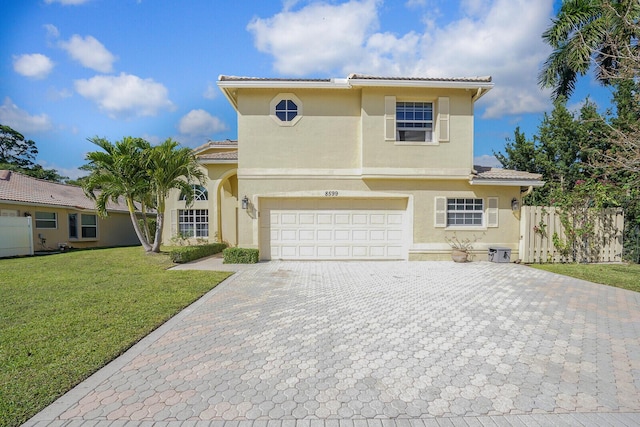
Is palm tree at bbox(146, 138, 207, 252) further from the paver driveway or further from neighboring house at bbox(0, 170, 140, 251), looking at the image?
neighboring house at bbox(0, 170, 140, 251)

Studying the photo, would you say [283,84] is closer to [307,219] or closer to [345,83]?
[345,83]

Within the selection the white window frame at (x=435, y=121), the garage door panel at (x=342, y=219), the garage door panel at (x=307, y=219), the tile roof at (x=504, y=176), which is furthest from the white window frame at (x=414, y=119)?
the garage door panel at (x=307, y=219)

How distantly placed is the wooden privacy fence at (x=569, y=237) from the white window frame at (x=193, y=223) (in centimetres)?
1598

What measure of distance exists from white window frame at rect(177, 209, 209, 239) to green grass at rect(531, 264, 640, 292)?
1626cm

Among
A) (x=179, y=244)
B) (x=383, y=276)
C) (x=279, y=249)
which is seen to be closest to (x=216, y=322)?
(x=383, y=276)

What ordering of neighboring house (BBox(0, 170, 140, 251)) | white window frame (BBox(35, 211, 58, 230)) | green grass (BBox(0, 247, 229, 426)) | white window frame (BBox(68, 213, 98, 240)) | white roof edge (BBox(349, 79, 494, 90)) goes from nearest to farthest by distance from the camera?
green grass (BBox(0, 247, 229, 426)) → white roof edge (BBox(349, 79, 494, 90)) → neighboring house (BBox(0, 170, 140, 251)) → white window frame (BBox(35, 211, 58, 230)) → white window frame (BBox(68, 213, 98, 240))

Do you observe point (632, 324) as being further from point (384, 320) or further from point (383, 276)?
point (383, 276)

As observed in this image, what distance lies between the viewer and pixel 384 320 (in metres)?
5.41

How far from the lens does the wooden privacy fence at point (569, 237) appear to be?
1180 centimetres

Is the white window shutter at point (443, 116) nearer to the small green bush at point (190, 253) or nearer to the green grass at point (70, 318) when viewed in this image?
the green grass at point (70, 318)

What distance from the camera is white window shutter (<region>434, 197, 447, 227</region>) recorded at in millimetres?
12172

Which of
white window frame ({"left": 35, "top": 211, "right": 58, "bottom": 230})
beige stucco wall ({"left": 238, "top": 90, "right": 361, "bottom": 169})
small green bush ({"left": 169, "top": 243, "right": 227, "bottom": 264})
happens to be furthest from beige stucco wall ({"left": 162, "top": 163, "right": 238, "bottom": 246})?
white window frame ({"left": 35, "top": 211, "right": 58, "bottom": 230})

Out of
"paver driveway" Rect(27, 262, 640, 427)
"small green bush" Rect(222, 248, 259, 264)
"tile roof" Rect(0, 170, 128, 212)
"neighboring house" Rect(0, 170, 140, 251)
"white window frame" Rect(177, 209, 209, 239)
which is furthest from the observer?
"white window frame" Rect(177, 209, 209, 239)

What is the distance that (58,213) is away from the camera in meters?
18.0
